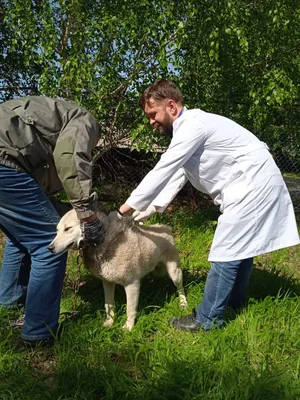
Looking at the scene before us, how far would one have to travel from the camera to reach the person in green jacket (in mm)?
2514

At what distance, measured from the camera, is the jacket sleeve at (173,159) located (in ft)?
9.19

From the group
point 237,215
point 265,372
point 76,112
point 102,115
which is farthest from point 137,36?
point 265,372

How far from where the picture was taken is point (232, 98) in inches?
285

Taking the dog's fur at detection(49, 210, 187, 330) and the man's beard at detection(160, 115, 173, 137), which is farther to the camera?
the dog's fur at detection(49, 210, 187, 330)

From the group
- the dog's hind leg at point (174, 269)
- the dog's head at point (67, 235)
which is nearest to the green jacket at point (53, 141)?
the dog's head at point (67, 235)

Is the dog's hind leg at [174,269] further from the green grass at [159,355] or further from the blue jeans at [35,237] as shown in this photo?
the blue jeans at [35,237]

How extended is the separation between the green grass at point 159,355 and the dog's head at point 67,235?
675mm

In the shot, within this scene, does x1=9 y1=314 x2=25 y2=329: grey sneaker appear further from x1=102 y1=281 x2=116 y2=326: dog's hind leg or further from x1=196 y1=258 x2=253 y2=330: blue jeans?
x1=196 y1=258 x2=253 y2=330: blue jeans

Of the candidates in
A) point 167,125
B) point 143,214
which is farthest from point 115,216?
point 167,125

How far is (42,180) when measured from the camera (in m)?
2.83

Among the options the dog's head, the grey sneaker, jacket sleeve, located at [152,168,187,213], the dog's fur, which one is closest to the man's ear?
jacket sleeve, located at [152,168,187,213]

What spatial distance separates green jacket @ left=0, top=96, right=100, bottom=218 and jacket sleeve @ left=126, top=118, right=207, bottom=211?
0.39 metres

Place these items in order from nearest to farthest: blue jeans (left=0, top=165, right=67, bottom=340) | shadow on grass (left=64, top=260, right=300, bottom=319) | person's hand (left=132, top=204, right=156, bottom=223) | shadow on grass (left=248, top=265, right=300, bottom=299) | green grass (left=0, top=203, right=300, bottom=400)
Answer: green grass (left=0, top=203, right=300, bottom=400) < blue jeans (left=0, top=165, right=67, bottom=340) < person's hand (left=132, top=204, right=156, bottom=223) < shadow on grass (left=64, top=260, right=300, bottom=319) < shadow on grass (left=248, top=265, right=300, bottom=299)

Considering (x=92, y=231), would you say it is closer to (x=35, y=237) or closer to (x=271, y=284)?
(x=35, y=237)
